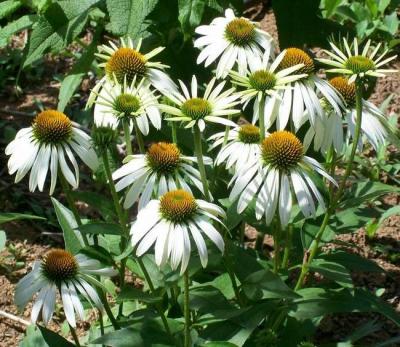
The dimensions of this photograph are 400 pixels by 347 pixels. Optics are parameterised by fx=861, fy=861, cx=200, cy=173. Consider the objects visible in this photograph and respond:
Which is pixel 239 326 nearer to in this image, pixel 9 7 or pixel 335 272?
pixel 335 272

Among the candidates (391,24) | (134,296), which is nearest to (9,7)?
(134,296)

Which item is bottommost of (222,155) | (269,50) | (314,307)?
(314,307)

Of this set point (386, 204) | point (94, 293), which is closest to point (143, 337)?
point (94, 293)

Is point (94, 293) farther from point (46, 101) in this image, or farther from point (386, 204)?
point (46, 101)

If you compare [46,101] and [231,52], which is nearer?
[231,52]

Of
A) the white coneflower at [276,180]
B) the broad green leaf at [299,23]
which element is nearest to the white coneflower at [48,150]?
the white coneflower at [276,180]

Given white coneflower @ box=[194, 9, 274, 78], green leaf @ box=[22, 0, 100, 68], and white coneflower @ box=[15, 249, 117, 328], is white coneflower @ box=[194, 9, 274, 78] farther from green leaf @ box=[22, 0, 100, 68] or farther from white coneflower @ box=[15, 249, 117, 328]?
white coneflower @ box=[15, 249, 117, 328]
